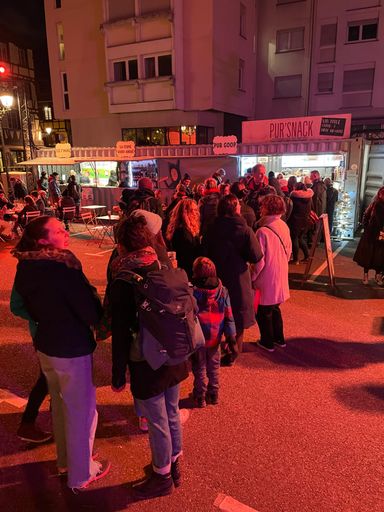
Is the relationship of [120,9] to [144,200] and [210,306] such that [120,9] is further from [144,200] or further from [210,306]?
[210,306]

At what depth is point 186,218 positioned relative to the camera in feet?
16.1

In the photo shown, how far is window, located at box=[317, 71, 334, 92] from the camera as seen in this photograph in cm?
2533

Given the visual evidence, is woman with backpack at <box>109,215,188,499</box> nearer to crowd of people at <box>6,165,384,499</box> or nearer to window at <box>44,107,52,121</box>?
crowd of people at <box>6,165,384,499</box>

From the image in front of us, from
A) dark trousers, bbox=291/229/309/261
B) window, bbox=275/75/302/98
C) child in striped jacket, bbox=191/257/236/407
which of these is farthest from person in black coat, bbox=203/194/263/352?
window, bbox=275/75/302/98

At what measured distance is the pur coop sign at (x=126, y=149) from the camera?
617 inches

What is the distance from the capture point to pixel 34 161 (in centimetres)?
1977

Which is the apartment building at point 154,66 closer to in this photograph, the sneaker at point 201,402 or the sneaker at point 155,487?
the sneaker at point 201,402

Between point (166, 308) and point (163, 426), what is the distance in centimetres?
87

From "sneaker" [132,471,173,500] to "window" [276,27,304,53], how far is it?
28276mm

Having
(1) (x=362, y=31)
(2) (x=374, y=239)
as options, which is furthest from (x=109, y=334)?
(1) (x=362, y=31)

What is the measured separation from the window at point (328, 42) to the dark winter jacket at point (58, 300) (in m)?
27.4

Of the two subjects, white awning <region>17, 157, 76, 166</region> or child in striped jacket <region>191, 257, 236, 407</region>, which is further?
white awning <region>17, 157, 76, 166</region>

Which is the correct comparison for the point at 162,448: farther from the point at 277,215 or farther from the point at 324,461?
the point at 277,215

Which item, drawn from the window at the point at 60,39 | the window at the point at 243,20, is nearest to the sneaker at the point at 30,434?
the window at the point at 243,20
